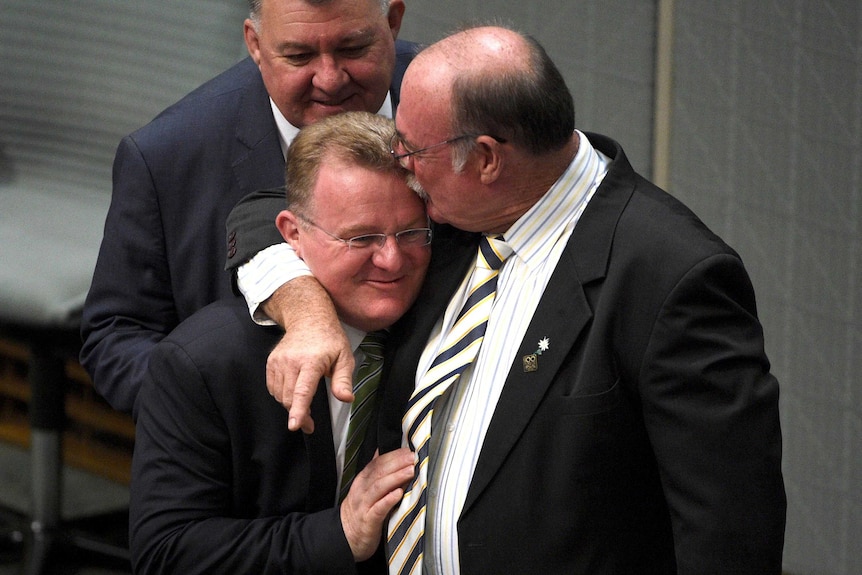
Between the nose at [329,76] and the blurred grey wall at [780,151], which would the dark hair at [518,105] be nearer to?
the nose at [329,76]

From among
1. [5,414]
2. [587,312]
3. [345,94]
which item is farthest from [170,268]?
[5,414]

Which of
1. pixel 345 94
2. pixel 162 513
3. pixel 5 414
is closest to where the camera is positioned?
pixel 162 513

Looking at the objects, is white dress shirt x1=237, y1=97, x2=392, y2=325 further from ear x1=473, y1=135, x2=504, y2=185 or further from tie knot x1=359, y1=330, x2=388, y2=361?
ear x1=473, y1=135, x2=504, y2=185

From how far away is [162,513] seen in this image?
1843 mm

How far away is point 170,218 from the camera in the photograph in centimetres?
233

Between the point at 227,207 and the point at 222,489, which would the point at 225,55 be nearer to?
the point at 227,207

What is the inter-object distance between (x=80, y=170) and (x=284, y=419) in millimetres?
2256

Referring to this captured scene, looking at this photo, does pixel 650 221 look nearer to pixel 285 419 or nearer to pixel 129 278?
pixel 285 419

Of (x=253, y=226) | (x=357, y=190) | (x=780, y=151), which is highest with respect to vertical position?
(x=357, y=190)

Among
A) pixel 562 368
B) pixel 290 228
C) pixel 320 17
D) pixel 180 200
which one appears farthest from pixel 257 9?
pixel 562 368

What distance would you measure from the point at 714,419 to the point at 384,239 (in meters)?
0.54

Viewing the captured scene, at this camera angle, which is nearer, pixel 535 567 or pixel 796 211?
pixel 535 567

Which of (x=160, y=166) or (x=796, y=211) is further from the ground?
(x=160, y=166)

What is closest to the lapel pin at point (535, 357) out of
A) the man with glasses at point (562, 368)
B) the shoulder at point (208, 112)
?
the man with glasses at point (562, 368)
